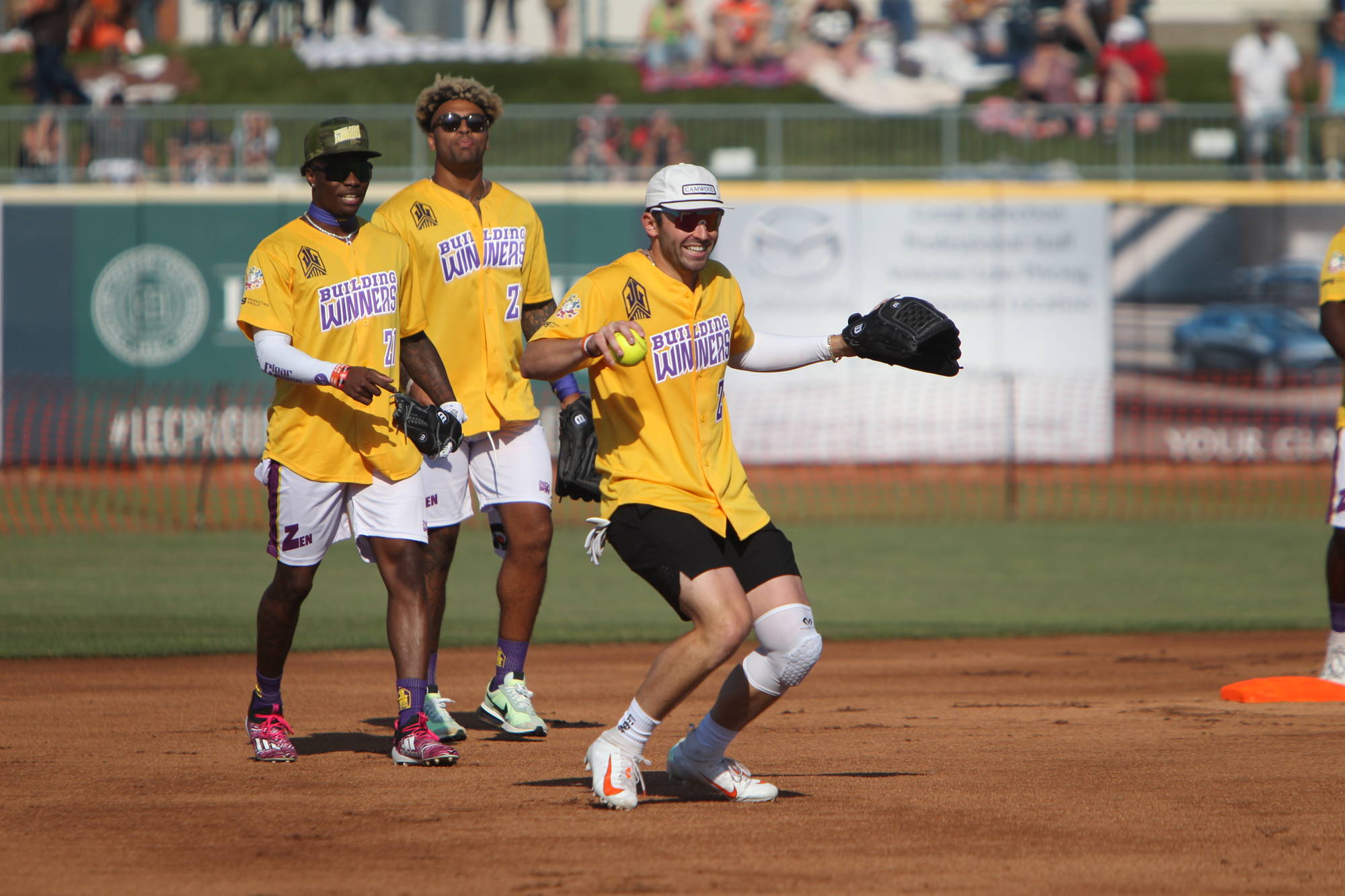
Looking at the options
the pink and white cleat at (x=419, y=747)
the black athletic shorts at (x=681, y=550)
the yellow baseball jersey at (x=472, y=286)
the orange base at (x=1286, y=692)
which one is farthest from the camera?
the orange base at (x=1286, y=692)

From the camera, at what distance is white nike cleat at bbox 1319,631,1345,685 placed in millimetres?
7957

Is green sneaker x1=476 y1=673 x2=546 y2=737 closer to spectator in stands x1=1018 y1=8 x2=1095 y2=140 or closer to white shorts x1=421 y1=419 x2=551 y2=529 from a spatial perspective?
white shorts x1=421 y1=419 x2=551 y2=529

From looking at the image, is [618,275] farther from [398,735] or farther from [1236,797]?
[1236,797]

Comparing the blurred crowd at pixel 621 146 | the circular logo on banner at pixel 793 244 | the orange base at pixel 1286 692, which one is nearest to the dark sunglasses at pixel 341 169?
the orange base at pixel 1286 692

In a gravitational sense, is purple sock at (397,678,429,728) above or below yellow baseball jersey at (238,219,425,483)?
below

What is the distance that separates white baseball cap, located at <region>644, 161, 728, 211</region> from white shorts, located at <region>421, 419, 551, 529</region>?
6.50 feet

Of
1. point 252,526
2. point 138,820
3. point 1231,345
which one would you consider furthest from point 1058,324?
point 138,820

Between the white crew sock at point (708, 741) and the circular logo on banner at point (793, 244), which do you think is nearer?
the white crew sock at point (708, 741)

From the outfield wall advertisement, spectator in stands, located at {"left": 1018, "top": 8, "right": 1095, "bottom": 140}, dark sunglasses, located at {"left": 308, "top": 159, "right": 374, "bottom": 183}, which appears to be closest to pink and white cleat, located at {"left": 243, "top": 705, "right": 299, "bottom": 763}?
dark sunglasses, located at {"left": 308, "top": 159, "right": 374, "bottom": 183}

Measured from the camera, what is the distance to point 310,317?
6.27 m

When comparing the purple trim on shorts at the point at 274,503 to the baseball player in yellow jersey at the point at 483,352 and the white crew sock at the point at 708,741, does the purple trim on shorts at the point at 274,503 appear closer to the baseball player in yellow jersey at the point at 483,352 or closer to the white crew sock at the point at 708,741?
the baseball player in yellow jersey at the point at 483,352

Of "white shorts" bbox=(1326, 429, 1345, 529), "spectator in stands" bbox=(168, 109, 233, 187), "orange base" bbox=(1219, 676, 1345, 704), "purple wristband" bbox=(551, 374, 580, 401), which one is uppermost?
"spectator in stands" bbox=(168, 109, 233, 187)

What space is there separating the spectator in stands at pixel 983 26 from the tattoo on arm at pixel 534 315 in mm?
22101

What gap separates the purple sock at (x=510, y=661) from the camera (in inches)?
281
